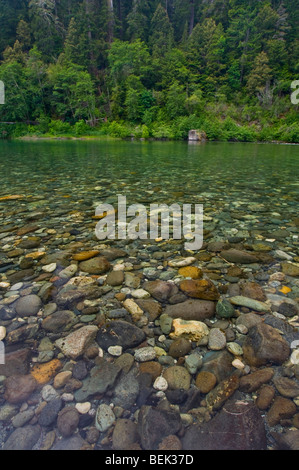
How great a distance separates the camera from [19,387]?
152 cm

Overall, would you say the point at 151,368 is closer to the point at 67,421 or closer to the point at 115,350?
the point at 115,350

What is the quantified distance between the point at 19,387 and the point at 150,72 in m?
68.4

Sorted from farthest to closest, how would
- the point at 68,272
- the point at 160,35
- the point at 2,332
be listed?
the point at 160,35, the point at 68,272, the point at 2,332

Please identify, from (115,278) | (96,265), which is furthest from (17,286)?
(115,278)

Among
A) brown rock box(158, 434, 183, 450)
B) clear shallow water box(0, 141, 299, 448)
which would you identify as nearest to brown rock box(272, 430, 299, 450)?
brown rock box(158, 434, 183, 450)

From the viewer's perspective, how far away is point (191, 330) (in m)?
1.97

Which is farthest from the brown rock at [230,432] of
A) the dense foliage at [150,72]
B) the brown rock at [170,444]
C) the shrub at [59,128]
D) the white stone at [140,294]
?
the shrub at [59,128]

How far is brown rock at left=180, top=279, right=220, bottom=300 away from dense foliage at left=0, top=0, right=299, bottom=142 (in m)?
43.8

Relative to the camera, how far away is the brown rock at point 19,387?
1453mm

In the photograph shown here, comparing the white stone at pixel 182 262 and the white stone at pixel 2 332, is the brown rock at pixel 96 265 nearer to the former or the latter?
the white stone at pixel 182 262

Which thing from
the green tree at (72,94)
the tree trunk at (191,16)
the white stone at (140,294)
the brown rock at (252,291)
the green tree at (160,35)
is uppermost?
the tree trunk at (191,16)

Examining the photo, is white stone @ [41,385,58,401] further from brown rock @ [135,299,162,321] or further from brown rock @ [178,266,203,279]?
brown rock @ [178,266,203,279]

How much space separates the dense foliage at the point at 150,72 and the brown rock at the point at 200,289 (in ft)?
144

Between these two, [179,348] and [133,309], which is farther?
[133,309]
